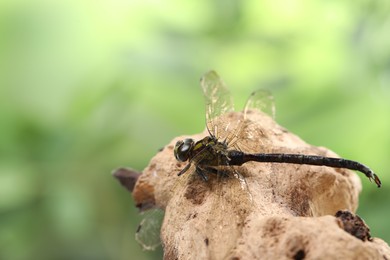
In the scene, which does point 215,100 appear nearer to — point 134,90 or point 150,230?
point 150,230

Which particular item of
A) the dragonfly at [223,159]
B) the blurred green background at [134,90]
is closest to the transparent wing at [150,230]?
the dragonfly at [223,159]

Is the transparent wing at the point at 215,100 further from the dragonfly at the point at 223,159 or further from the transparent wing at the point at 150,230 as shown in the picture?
the transparent wing at the point at 150,230

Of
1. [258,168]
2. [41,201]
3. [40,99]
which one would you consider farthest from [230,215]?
[40,99]

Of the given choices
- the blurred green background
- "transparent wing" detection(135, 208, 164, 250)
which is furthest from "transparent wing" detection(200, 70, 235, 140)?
the blurred green background

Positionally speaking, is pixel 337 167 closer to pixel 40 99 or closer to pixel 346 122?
pixel 346 122

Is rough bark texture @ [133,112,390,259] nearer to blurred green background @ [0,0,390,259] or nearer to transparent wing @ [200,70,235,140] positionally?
transparent wing @ [200,70,235,140]
